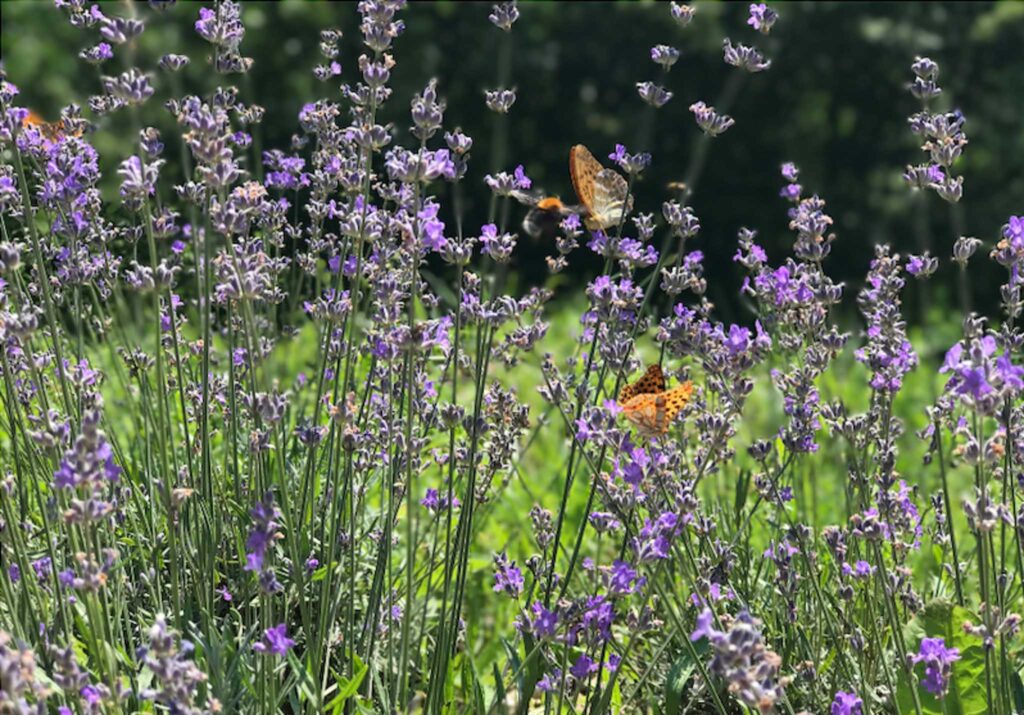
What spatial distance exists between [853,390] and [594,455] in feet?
13.1

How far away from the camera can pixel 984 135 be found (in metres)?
8.63

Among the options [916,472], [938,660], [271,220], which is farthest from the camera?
[916,472]

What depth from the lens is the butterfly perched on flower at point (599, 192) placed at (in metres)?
2.94

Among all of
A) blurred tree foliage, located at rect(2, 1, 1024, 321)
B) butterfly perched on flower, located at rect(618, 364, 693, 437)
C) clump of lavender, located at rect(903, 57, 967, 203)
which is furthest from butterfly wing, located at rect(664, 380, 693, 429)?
blurred tree foliage, located at rect(2, 1, 1024, 321)

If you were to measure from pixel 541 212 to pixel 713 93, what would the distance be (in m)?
5.06

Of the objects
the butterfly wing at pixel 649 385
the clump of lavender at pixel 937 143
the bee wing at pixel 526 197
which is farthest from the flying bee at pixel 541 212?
the clump of lavender at pixel 937 143

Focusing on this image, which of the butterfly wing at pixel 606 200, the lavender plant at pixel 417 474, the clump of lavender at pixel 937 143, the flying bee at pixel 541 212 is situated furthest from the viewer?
the flying bee at pixel 541 212

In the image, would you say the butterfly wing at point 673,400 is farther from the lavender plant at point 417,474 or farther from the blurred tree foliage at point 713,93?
the blurred tree foliage at point 713,93

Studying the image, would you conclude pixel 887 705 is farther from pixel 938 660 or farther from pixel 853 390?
pixel 853 390

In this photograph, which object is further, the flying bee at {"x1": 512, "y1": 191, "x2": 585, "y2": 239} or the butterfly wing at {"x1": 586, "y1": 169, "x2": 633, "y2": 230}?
the flying bee at {"x1": 512, "y1": 191, "x2": 585, "y2": 239}

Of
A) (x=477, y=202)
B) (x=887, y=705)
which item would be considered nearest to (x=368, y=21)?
(x=887, y=705)

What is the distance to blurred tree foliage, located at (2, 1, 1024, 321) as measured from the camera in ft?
26.8

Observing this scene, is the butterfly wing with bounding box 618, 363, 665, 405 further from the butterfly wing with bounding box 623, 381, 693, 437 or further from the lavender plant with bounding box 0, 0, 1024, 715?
the butterfly wing with bounding box 623, 381, 693, 437

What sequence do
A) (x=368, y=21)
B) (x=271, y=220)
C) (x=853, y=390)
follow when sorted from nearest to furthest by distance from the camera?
(x=368, y=21) → (x=271, y=220) → (x=853, y=390)
